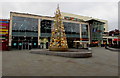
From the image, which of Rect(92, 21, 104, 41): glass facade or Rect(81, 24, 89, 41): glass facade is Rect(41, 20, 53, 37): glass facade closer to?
Rect(81, 24, 89, 41): glass facade

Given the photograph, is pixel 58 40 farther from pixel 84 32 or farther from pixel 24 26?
pixel 84 32

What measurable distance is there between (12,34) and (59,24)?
68.1 ft

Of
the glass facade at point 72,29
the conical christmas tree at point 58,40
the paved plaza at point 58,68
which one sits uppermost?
the glass facade at point 72,29

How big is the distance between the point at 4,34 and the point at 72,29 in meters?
26.5

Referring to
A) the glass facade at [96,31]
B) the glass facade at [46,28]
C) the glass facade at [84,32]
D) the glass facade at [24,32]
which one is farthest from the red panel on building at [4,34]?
the glass facade at [96,31]

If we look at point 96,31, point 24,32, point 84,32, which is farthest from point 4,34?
point 96,31

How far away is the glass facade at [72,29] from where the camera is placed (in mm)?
42991

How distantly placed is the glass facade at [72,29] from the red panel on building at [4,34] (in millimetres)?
22058

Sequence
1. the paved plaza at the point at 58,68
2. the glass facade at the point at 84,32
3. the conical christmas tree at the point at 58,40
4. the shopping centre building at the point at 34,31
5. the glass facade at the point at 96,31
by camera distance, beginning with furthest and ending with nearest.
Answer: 1. the glass facade at the point at 96,31
2. the glass facade at the point at 84,32
3. the shopping centre building at the point at 34,31
4. the conical christmas tree at the point at 58,40
5. the paved plaza at the point at 58,68

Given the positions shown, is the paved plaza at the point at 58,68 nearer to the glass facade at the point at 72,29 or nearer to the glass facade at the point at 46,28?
the glass facade at the point at 46,28

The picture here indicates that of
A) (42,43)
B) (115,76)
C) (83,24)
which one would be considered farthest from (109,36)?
(115,76)

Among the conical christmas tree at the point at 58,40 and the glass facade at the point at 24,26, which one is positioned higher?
the glass facade at the point at 24,26

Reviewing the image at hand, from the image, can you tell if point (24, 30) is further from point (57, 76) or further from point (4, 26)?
point (57, 76)

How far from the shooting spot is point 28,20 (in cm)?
3606
